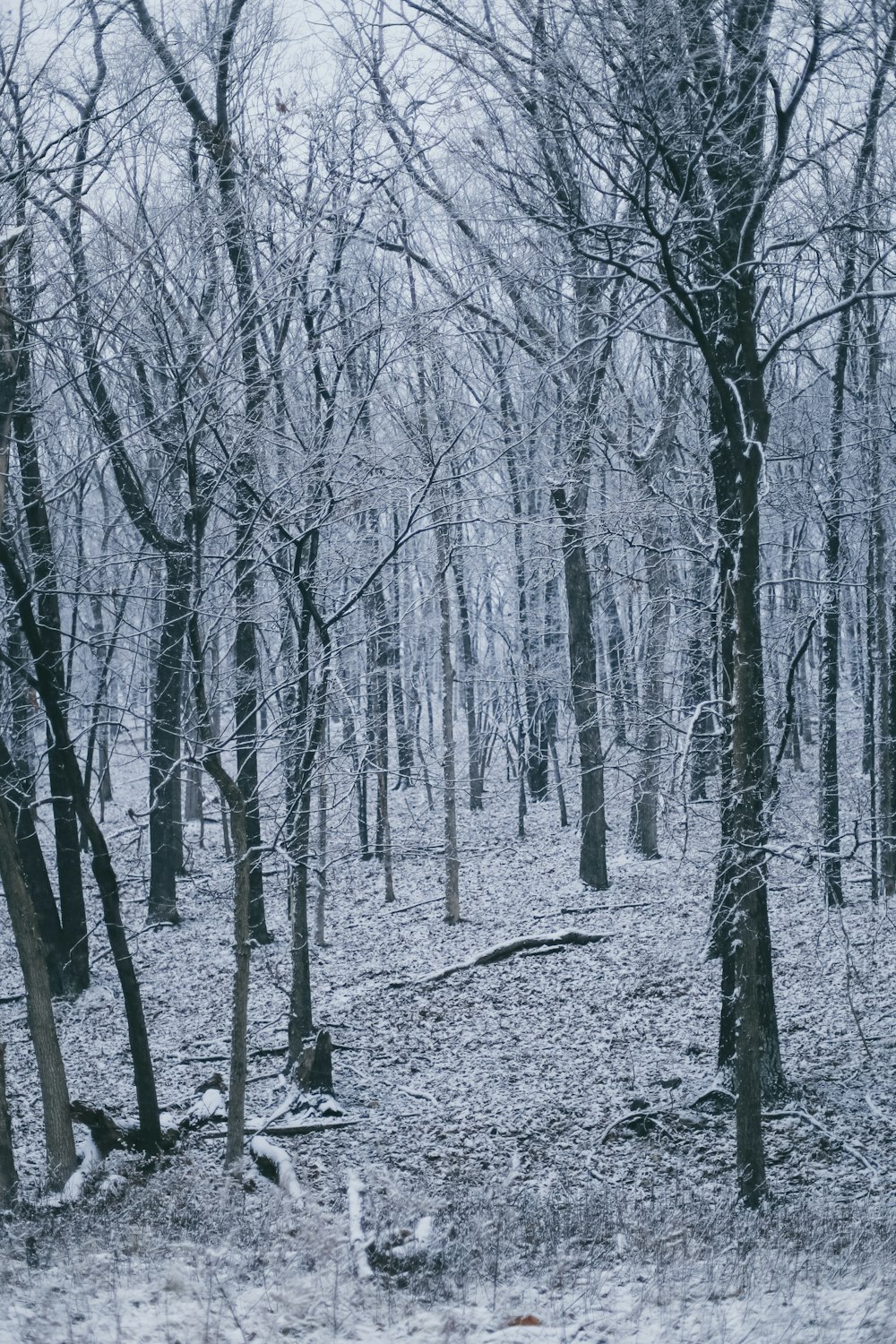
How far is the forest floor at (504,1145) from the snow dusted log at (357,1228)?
0.08 m

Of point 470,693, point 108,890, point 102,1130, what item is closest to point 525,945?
point 102,1130

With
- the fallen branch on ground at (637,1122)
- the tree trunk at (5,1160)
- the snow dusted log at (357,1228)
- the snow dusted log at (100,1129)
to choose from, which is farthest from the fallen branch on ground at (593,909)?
the tree trunk at (5,1160)

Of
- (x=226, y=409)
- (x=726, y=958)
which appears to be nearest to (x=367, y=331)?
(x=226, y=409)

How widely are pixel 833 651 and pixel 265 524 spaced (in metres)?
9.57

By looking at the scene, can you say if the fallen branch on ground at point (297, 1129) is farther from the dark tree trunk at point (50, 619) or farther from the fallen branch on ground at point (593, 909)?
the fallen branch on ground at point (593, 909)

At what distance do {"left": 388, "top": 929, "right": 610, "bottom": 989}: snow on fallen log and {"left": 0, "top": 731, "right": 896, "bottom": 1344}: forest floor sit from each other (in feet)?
0.75

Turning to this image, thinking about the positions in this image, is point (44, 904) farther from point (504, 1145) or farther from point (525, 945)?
point (504, 1145)

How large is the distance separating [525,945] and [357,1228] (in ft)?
29.3

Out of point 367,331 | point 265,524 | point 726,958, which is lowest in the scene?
point 726,958

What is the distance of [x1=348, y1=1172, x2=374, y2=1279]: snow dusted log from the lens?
6184 mm

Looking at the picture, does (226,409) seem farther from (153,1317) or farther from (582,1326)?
(582,1326)

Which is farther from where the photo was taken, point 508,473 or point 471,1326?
point 508,473

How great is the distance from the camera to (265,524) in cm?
991

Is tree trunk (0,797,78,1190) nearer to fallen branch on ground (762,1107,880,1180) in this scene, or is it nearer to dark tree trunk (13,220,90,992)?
dark tree trunk (13,220,90,992)
